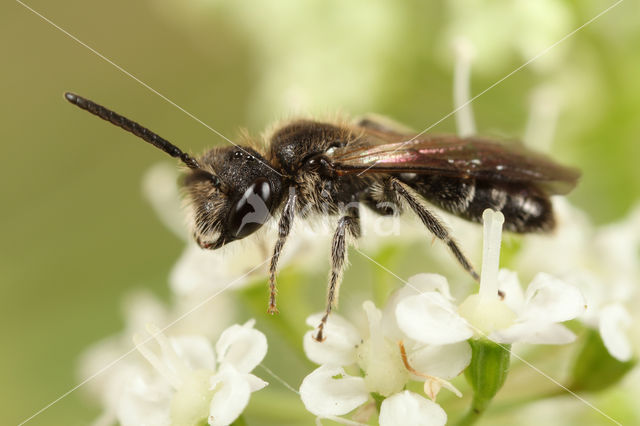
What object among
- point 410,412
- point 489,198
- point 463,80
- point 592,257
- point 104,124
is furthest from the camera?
point 104,124

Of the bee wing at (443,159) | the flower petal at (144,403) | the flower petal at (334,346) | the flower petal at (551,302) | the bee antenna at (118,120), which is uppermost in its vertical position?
the bee wing at (443,159)

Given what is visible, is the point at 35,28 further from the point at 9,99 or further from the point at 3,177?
the point at 3,177

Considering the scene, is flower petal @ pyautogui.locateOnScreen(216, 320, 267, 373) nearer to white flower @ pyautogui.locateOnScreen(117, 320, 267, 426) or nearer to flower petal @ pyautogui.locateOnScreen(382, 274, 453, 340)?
white flower @ pyautogui.locateOnScreen(117, 320, 267, 426)

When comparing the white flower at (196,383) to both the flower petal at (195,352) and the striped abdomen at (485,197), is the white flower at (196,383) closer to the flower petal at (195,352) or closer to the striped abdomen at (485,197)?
the flower petal at (195,352)

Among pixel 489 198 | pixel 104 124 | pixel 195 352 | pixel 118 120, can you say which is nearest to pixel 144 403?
pixel 195 352

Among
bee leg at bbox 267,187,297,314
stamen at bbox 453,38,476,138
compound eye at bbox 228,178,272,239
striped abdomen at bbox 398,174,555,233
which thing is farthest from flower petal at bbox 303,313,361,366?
stamen at bbox 453,38,476,138

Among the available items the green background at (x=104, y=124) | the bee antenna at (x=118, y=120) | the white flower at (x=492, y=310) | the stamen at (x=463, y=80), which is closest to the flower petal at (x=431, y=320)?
the white flower at (x=492, y=310)

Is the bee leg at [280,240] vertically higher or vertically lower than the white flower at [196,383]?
higher

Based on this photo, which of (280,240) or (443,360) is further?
(280,240)

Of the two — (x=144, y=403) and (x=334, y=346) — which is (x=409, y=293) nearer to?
(x=334, y=346)
